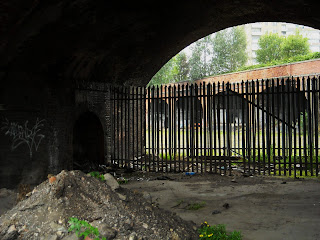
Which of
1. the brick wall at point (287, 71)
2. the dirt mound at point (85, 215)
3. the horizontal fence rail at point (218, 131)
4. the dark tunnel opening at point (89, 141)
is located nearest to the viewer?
the dirt mound at point (85, 215)

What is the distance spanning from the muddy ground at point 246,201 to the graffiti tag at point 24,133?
9.19 feet

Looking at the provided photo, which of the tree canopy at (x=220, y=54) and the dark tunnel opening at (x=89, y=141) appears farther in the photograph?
the tree canopy at (x=220, y=54)

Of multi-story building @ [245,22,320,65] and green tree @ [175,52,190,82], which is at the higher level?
multi-story building @ [245,22,320,65]

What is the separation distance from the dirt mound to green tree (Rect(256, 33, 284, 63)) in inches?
2023

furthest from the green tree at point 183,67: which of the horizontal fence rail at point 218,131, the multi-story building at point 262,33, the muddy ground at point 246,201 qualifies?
the muddy ground at point 246,201

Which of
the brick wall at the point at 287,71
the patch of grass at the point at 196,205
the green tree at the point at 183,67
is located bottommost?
the patch of grass at the point at 196,205

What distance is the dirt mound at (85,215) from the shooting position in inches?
152

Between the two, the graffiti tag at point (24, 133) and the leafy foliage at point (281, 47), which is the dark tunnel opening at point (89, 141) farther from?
the leafy foliage at point (281, 47)

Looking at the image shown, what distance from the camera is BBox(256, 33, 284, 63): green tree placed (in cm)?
5144

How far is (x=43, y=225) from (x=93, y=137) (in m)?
7.93

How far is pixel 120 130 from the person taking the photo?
39.5ft

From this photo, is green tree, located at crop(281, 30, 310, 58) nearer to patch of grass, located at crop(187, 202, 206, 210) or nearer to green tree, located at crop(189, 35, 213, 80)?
green tree, located at crop(189, 35, 213, 80)

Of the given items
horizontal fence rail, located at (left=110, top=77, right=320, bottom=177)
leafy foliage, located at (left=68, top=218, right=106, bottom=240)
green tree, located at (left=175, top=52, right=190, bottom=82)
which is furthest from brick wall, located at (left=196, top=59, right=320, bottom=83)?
green tree, located at (left=175, top=52, right=190, bottom=82)

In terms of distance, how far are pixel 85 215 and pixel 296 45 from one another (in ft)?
168
